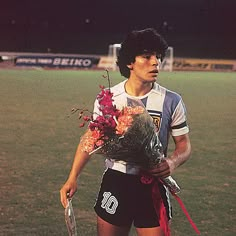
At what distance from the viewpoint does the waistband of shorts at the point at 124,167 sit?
326cm

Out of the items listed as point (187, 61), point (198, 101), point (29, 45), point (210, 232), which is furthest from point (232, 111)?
point (29, 45)

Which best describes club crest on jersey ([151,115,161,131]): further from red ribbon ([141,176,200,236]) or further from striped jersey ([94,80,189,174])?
red ribbon ([141,176,200,236])

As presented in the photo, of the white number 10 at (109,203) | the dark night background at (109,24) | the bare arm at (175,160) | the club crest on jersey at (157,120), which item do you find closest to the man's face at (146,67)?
the club crest on jersey at (157,120)

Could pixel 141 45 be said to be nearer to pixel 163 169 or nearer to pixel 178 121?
pixel 178 121

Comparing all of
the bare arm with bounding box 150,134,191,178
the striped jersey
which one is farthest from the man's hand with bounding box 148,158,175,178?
the striped jersey

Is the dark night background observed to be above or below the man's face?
below

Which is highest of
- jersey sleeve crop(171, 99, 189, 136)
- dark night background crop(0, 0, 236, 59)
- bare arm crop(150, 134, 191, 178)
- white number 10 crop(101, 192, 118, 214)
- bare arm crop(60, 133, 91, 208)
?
jersey sleeve crop(171, 99, 189, 136)

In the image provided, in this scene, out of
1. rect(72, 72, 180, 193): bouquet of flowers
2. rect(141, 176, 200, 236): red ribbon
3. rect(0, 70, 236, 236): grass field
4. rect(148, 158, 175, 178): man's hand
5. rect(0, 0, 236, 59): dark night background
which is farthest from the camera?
rect(0, 0, 236, 59): dark night background

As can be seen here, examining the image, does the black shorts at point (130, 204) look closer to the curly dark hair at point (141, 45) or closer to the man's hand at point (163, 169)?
the man's hand at point (163, 169)

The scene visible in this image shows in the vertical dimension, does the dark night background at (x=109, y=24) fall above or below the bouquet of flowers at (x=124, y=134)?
below

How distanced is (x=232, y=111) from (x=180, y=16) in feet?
150

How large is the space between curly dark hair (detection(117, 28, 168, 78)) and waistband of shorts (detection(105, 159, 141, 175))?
631 millimetres

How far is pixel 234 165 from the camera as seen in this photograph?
28.1 ft

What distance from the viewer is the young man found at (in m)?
3.26
